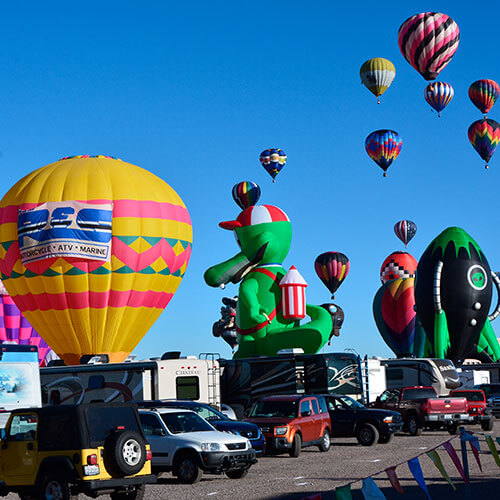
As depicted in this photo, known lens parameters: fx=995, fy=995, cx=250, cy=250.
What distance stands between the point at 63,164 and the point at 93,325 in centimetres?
741

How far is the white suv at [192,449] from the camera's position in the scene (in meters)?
19.1

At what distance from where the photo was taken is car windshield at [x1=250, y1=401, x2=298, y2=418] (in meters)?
25.4

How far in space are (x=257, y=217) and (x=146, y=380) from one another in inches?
632

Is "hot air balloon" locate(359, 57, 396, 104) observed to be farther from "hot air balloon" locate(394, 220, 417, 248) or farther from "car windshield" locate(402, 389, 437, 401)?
"car windshield" locate(402, 389, 437, 401)

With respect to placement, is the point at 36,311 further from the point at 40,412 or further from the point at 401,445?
the point at 40,412

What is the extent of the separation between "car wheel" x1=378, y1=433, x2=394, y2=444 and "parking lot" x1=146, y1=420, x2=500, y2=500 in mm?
1884

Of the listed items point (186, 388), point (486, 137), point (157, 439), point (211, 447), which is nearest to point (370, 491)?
point (211, 447)

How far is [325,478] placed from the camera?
63.4 feet

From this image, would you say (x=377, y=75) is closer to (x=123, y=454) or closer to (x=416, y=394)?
(x=416, y=394)

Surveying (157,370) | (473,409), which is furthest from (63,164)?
(473,409)

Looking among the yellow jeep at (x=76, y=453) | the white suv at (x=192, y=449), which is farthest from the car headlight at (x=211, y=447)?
the yellow jeep at (x=76, y=453)

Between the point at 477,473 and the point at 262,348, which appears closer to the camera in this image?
the point at 477,473

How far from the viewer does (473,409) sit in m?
33.8

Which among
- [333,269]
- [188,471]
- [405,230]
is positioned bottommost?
[188,471]
